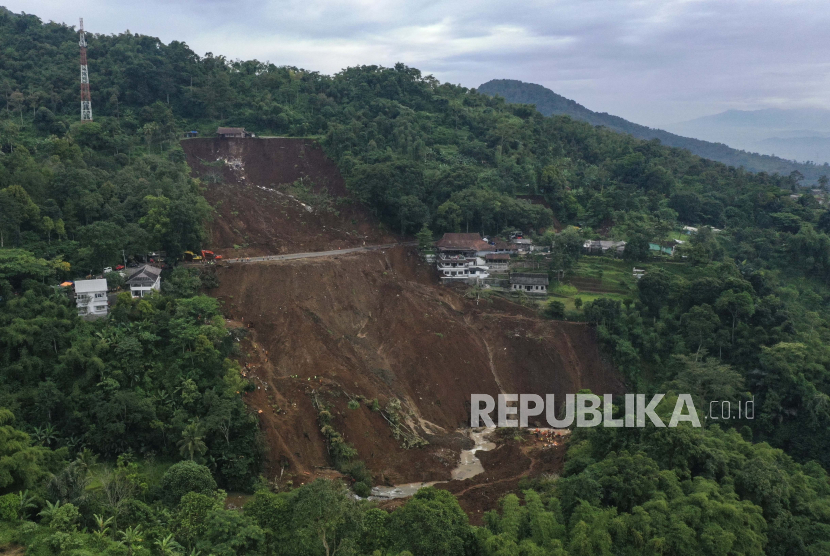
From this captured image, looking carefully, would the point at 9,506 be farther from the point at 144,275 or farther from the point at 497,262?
the point at 497,262

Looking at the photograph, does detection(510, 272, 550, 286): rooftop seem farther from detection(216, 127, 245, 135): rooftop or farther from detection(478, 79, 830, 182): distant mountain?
detection(478, 79, 830, 182): distant mountain

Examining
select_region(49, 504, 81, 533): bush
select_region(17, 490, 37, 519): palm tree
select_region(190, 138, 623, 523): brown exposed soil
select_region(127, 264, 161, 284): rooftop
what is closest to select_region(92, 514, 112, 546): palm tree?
select_region(49, 504, 81, 533): bush

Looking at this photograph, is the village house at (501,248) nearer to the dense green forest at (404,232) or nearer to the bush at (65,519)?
the dense green forest at (404,232)

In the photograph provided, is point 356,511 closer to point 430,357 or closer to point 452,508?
point 452,508

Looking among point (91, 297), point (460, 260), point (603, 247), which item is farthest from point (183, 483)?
point (603, 247)

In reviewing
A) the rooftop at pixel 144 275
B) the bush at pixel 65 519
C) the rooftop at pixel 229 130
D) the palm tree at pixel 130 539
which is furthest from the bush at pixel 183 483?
the rooftop at pixel 229 130

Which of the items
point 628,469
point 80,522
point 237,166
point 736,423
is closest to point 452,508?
point 628,469
